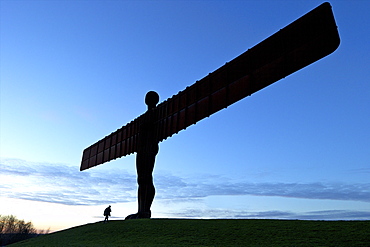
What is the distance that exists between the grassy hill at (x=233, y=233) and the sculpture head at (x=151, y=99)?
568 centimetres

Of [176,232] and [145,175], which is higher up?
[145,175]

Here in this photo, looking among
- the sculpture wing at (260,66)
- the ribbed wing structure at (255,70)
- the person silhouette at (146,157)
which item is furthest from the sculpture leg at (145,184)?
the sculpture wing at (260,66)

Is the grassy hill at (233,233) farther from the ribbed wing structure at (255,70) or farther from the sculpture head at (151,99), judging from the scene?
the sculpture head at (151,99)

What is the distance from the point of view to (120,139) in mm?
19219

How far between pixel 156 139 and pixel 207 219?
440 centimetres

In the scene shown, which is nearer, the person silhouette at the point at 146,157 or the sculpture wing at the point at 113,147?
the person silhouette at the point at 146,157

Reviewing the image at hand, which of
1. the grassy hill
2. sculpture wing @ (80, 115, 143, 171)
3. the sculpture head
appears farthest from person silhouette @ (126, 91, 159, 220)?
the grassy hill

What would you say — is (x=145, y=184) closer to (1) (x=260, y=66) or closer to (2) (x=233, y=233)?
(2) (x=233, y=233)

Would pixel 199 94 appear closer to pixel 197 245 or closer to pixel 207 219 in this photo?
pixel 207 219

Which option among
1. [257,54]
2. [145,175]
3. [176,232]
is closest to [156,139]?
[145,175]

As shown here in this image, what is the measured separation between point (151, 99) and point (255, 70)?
7014 millimetres

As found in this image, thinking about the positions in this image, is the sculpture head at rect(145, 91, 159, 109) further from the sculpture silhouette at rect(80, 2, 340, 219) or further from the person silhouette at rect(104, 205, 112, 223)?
the person silhouette at rect(104, 205, 112, 223)

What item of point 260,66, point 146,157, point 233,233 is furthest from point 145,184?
point 260,66

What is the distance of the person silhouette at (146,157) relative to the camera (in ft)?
52.0
